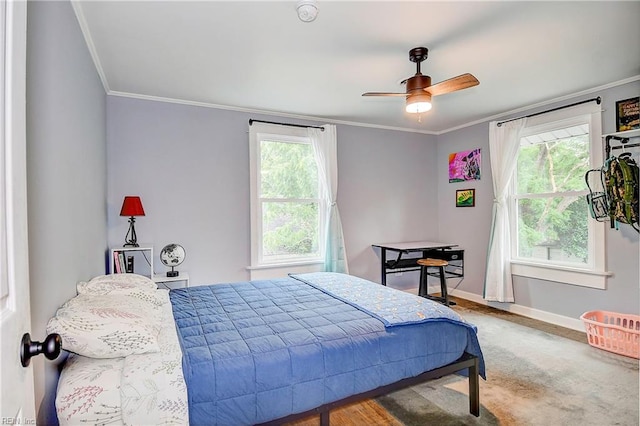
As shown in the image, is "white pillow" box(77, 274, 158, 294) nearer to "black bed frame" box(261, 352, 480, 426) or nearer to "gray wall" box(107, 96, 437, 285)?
"black bed frame" box(261, 352, 480, 426)

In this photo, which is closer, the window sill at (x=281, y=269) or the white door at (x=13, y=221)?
the white door at (x=13, y=221)

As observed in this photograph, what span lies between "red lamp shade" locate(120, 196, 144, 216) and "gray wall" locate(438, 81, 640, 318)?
411cm

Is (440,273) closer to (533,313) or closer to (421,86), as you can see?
(533,313)

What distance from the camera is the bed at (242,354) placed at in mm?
1341

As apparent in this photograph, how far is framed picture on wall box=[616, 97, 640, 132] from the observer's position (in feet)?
10.3

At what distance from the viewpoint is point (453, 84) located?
2.50 metres

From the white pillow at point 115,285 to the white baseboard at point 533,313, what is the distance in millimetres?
4006

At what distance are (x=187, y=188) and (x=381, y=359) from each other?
280 cm

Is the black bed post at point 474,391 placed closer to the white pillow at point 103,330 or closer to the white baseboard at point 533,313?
the white pillow at point 103,330

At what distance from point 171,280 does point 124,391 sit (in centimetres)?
211

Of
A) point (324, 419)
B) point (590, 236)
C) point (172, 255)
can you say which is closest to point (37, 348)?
point (324, 419)

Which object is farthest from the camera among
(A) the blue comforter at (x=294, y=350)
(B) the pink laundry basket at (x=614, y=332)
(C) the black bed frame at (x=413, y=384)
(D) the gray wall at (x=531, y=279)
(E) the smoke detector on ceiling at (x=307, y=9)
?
(D) the gray wall at (x=531, y=279)

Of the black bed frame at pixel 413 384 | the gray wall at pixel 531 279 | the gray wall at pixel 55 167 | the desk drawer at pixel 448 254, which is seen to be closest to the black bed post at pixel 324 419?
the black bed frame at pixel 413 384

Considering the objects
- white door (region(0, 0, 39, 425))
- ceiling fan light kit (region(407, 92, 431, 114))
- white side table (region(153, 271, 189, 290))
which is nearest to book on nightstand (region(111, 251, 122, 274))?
white side table (region(153, 271, 189, 290))
